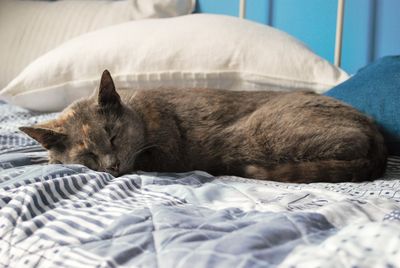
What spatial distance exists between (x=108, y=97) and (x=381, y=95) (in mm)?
695

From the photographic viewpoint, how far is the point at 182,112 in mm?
1368

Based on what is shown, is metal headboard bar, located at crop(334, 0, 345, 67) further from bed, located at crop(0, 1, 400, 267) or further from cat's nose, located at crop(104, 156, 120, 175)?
cat's nose, located at crop(104, 156, 120, 175)

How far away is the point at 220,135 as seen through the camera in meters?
1.32

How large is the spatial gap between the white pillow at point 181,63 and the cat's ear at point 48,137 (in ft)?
1.54

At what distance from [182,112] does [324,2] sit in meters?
0.85

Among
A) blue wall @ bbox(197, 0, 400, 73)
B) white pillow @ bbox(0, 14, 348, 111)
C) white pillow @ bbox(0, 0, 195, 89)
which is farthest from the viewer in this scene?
white pillow @ bbox(0, 0, 195, 89)

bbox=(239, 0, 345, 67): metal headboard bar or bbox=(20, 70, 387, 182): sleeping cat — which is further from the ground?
bbox=(239, 0, 345, 67): metal headboard bar

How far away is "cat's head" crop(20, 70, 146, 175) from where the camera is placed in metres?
1.20

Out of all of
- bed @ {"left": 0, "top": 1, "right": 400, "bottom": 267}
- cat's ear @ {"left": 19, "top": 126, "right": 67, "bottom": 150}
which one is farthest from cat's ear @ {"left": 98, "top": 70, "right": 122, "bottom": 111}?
bed @ {"left": 0, "top": 1, "right": 400, "bottom": 267}

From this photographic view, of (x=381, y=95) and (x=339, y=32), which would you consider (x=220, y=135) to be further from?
(x=339, y=32)

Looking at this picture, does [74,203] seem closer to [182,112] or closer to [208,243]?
[208,243]

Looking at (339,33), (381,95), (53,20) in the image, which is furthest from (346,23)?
(53,20)

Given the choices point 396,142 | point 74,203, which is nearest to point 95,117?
point 74,203

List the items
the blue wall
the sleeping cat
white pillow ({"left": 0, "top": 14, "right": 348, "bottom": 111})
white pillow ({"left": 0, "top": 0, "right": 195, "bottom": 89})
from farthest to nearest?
white pillow ({"left": 0, "top": 0, "right": 195, "bottom": 89}) → the blue wall → white pillow ({"left": 0, "top": 14, "right": 348, "bottom": 111}) → the sleeping cat
